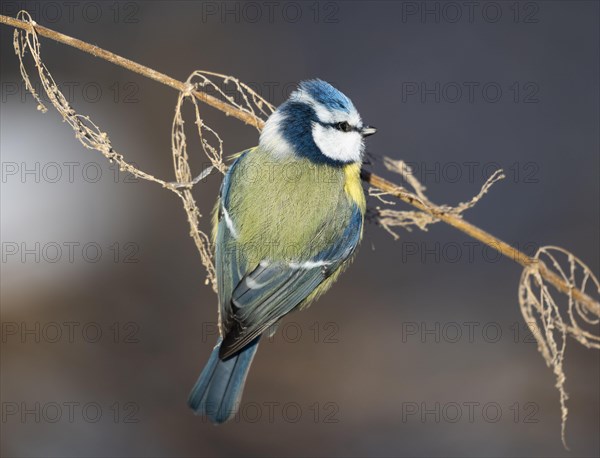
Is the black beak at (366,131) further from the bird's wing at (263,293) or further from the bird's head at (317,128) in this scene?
the bird's wing at (263,293)

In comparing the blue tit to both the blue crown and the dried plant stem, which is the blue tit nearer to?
the blue crown

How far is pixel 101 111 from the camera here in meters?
3.63

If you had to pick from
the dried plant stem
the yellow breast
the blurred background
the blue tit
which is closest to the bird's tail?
the blue tit

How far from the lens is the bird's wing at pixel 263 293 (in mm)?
1871

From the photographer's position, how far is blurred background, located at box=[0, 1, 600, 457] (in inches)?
114

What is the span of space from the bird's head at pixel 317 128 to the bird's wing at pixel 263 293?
250 millimetres

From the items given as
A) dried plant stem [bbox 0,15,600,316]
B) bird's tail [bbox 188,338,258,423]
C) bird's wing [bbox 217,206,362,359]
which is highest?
dried plant stem [bbox 0,15,600,316]

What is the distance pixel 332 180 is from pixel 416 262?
58.6 inches

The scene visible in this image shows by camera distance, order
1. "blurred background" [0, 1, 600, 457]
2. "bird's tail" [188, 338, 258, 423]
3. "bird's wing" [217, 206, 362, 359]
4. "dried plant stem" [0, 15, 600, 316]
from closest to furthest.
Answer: "dried plant stem" [0, 15, 600, 316]
"bird's wing" [217, 206, 362, 359]
"bird's tail" [188, 338, 258, 423]
"blurred background" [0, 1, 600, 457]

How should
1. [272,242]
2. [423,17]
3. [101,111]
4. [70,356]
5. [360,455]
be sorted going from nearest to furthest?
[272,242], [360,455], [70,356], [101,111], [423,17]

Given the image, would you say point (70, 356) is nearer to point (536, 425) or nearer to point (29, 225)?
point (29, 225)

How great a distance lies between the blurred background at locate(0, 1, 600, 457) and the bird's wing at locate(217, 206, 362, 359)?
3.55 feet

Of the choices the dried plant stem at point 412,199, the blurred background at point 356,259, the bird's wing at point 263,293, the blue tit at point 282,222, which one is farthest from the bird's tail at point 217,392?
the blurred background at point 356,259

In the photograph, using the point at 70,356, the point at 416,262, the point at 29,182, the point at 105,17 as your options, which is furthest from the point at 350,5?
the point at 70,356
